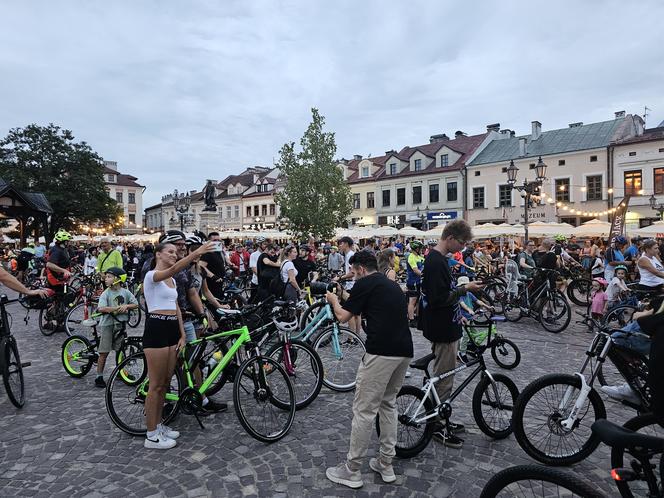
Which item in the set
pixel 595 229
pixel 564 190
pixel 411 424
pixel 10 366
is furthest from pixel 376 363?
pixel 564 190

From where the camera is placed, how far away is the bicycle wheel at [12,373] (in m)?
5.01

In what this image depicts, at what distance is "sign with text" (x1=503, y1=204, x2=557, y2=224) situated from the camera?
34237 millimetres

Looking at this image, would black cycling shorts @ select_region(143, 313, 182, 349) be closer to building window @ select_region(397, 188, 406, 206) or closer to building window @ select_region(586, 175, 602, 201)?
building window @ select_region(586, 175, 602, 201)

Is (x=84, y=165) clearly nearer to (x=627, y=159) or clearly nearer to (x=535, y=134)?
(x=535, y=134)

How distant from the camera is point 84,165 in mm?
42344

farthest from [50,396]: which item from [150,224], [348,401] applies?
[150,224]

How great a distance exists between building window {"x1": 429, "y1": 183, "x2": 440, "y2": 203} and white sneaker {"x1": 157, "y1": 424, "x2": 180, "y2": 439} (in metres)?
39.5

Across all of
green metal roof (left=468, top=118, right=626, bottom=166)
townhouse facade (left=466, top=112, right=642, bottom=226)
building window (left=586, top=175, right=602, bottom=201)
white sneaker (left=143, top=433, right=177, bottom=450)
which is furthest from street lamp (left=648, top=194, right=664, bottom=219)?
white sneaker (left=143, top=433, right=177, bottom=450)

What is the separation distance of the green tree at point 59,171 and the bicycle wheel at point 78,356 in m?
39.0

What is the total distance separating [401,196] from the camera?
144 ft

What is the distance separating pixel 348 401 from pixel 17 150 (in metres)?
A: 47.6

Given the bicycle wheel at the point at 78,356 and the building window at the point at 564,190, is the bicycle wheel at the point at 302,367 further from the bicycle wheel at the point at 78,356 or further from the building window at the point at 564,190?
the building window at the point at 564,190

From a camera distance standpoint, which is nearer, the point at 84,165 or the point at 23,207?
the point at 23,207

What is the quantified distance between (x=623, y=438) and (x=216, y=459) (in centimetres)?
331
